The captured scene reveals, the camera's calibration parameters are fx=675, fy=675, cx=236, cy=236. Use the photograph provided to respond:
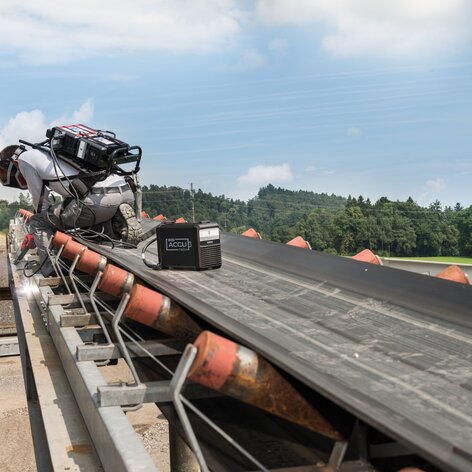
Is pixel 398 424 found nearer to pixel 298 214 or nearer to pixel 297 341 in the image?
pixel 297 341

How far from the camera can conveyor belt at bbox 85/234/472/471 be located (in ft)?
7.30

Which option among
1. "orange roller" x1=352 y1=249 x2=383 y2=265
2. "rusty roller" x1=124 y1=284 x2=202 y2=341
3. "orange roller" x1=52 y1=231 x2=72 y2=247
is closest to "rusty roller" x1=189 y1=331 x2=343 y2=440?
"rusty roller" x1=124 y1=284 x2=202 y2=341

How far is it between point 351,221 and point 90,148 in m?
45.9

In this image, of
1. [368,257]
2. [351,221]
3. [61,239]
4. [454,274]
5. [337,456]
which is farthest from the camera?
[351,221]

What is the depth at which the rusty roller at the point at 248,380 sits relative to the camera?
2.27 metres

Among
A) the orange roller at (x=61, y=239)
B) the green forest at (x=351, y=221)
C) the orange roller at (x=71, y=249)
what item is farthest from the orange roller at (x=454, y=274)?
the green forest at (x=351, y=221)

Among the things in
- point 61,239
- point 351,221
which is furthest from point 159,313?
point 351,221

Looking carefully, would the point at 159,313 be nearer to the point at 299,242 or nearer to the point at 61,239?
the point at 299,242

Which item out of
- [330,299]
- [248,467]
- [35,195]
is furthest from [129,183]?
[248,467]

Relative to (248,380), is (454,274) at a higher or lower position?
higher

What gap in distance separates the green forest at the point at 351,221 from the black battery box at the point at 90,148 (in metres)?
26.7

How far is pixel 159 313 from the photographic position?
3725 mm

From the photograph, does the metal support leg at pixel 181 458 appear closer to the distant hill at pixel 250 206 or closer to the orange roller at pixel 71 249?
the orange roller at pixel 71 249

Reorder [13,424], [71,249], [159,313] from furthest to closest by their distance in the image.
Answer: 1. [13,424]
2. [71,249]
3. [159,313]
